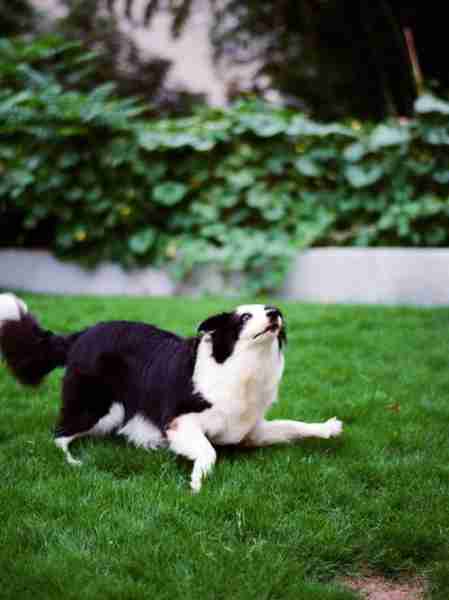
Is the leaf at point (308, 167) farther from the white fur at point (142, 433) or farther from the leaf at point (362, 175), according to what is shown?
the white fur at point (142, 433)

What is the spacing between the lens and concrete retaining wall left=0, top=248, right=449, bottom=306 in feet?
20.3

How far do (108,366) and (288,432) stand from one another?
858mm

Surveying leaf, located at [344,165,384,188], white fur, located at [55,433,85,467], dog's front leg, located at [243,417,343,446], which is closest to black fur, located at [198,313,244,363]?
dog's front leg, located at [243,417,343,446]

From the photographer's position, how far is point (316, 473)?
104 inches

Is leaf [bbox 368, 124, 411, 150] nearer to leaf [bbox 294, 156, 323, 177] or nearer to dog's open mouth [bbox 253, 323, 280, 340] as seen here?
leaf [bbox 294, 156, 323, 177]

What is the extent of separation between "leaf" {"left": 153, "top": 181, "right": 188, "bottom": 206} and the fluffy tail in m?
4.11

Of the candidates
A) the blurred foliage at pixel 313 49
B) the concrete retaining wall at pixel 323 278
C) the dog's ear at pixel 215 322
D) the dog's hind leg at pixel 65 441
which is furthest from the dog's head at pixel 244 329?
the blurred foliage at pixel 313 49

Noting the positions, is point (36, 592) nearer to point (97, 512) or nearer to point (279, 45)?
point (97, 512)

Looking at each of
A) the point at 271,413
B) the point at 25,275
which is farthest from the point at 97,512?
the point at 25,275

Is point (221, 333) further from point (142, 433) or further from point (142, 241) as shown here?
point (142, 241)

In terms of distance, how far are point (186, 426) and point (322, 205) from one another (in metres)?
4.58

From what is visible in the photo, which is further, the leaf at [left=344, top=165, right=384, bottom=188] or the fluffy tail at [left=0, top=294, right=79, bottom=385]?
the leaf at [left=344, top=165, right=384, bottom=188]

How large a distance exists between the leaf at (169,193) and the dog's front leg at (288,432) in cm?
446

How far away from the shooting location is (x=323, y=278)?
659 cm
